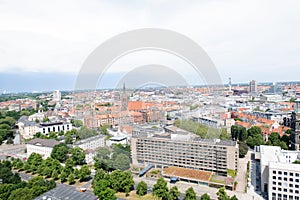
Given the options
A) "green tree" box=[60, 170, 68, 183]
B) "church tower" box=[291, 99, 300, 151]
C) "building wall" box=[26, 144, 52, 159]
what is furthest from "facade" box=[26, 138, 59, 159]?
"church tower" box=[291, 99, 300, 151]

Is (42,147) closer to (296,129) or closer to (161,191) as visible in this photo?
(161,191)

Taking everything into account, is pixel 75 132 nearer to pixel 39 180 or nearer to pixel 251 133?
pixel 39 180

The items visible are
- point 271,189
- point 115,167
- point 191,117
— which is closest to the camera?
point 271,189

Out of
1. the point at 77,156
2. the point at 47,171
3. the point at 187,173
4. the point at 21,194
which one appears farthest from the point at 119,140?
the point at 21,194

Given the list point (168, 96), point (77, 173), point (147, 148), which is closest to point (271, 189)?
point (147, 148)

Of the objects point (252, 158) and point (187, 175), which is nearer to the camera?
point (187, 175)

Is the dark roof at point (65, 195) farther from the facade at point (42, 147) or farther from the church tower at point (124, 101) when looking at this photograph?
the church tower at point (124, 101)

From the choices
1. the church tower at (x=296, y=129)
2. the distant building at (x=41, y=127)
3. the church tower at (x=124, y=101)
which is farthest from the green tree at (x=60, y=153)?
the church tower at (x=296, y=129)

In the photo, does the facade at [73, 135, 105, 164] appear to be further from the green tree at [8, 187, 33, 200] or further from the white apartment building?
the white apartment building

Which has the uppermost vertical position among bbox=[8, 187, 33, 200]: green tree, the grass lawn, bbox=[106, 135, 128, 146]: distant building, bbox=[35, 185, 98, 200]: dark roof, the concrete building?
the concrete building
